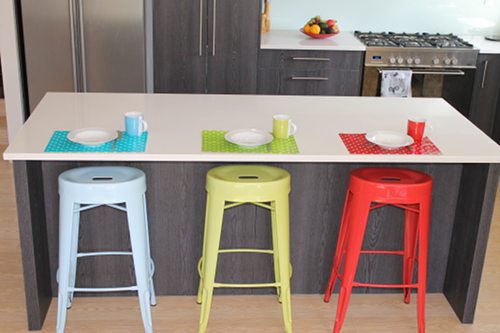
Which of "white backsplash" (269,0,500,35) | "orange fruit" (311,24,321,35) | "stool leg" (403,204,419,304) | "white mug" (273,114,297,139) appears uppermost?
"white backsplash" (269,0,500,35)

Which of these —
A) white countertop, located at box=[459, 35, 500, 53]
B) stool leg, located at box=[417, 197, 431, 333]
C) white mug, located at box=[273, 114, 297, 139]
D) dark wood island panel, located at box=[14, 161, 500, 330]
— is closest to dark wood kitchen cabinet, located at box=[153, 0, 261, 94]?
white countertop, located at box=[459, 35, 500, 53]

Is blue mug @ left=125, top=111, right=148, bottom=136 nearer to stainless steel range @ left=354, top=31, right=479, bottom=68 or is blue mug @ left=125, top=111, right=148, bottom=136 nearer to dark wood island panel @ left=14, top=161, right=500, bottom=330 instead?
dark wood island panel @ left=14, top=161, right=500, bottom=330

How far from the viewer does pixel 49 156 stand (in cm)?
191

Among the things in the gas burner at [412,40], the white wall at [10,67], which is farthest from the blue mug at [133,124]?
the gas burner at [412,40]

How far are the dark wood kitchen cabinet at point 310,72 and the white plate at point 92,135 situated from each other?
2.08m

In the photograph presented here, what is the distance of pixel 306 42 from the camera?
3.99 metres

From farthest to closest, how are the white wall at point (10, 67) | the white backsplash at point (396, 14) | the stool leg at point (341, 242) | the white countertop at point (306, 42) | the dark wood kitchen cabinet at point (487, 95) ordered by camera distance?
the white backsplash at point (396, 14) → the dark wood kitchen cabinet at point (487, 95) → the white countertop at point (306, 42) → the white wall at point (10, 67) → the stool leg at point (341, 242)

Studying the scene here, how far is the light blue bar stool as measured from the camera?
6.44 ft

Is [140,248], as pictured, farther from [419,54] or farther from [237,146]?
[419,54]

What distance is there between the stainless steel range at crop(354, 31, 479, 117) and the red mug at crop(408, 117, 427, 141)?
6.09 feet

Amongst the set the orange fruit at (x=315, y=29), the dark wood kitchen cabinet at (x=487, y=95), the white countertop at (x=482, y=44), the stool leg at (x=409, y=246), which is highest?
the orange fruit at (x=315, y=29)

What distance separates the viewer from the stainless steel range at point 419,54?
12.8 ft

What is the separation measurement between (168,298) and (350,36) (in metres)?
2.69

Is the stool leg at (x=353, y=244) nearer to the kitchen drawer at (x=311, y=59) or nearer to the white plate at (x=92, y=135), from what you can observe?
the white plate at (x=92, y=135)
